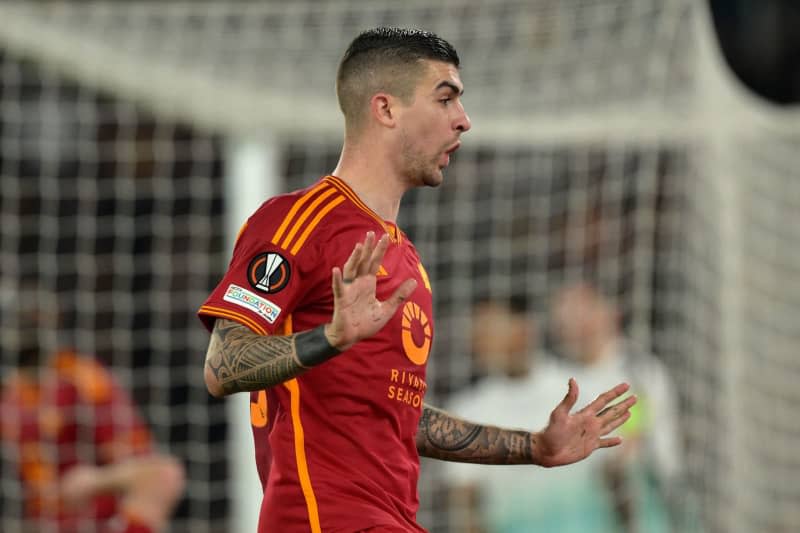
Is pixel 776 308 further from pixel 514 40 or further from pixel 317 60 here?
pixel 317 60

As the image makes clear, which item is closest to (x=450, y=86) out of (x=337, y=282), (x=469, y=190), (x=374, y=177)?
(x=374, y=177)

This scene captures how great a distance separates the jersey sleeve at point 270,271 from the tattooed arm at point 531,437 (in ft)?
1.95

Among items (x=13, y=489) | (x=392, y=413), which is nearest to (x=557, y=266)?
(x=13, y=489)

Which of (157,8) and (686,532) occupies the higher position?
(157,8)

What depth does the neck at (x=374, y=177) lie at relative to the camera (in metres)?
3.29

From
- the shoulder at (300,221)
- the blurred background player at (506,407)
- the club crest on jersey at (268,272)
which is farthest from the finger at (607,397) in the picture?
the blurred background player at (506,407)

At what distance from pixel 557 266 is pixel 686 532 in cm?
152

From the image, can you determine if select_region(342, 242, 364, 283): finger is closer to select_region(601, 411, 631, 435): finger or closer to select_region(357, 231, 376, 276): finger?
select_region(357, 231, 376, 276): finger

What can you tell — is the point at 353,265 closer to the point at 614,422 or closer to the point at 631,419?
the point at 614,422

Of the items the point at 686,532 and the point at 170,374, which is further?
the point at 170,374

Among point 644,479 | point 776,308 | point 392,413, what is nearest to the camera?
point 392,413

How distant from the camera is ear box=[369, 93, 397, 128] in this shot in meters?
3.29

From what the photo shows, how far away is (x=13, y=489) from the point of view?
683 centimetres

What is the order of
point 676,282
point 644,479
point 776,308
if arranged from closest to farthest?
point 644,479 → point 676,282 → point 776,308
